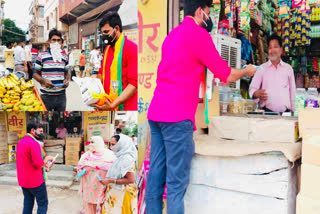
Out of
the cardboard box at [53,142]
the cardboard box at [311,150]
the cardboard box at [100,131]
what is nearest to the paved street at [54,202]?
the cardboard box at [53,142]

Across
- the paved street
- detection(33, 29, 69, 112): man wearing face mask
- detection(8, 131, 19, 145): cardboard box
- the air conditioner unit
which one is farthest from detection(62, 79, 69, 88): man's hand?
the air conditioner unit

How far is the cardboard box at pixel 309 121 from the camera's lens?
2021mm

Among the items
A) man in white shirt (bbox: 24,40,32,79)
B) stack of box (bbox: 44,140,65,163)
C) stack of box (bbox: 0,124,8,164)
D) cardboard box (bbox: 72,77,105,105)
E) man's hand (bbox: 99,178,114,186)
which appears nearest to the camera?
cardboard box (bbox: 72,77,105,105)

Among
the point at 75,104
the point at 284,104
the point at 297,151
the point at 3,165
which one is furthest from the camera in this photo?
the point at 3,165

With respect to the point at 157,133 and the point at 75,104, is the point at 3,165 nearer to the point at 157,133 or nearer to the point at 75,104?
the point at 75,104

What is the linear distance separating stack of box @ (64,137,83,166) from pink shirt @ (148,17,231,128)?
7.89ft

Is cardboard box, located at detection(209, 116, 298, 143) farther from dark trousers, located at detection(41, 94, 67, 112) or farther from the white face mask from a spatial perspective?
the white face mask

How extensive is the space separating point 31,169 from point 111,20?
2003 millimetres

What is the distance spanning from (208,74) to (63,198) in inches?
127

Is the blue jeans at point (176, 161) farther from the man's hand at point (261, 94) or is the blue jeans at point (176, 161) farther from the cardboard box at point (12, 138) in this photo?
the cardboard box at point (12, 138)

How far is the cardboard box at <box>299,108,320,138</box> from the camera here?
202 centimetres

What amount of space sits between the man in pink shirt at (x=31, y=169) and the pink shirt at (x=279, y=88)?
2654 millimetres

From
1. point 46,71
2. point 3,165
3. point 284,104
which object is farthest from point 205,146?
point 3,165

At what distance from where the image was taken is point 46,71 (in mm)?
3930
